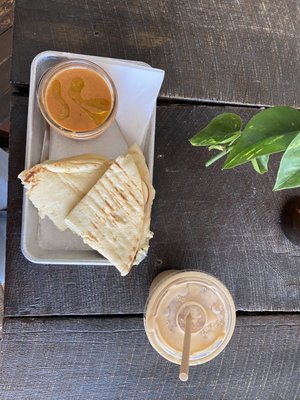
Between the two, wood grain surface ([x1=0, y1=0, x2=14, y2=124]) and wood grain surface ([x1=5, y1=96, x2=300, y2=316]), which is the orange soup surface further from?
wood grain surface ([x1=0, y1=0, x2=14, y2=124])

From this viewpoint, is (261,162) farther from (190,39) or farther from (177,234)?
(190,39)

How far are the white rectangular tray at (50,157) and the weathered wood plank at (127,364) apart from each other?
0.17 meters

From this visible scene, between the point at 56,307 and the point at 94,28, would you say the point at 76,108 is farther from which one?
the point at 56,307

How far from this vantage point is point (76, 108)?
1.07m

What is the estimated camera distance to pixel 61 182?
101cm

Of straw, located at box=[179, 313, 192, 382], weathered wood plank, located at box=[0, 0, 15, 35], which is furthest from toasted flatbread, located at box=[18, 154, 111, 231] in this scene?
weathered wood plank, located at box=[0, 0, 15, 35]

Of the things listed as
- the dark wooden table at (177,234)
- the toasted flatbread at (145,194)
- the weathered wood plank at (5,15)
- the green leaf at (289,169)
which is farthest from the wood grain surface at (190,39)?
the weathered wood plank at (5,15)

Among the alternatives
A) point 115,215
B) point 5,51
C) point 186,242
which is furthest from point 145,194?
point 5,51

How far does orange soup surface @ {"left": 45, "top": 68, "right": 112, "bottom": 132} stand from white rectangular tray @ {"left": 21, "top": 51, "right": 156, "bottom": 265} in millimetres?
30

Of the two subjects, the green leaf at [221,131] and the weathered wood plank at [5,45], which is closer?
the green leaf at [221,131]

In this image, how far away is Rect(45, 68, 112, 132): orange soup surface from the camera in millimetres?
1052

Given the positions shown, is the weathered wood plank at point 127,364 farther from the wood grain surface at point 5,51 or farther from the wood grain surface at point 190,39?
the wood grain surface at point 5,51

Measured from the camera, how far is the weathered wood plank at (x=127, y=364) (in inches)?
43.4

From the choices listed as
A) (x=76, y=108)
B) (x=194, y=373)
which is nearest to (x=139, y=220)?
(x=76, y=108)
